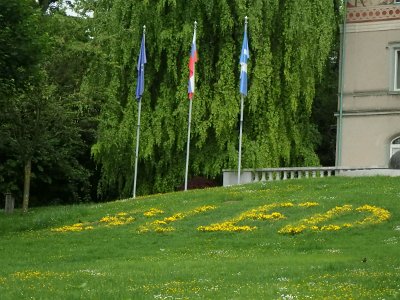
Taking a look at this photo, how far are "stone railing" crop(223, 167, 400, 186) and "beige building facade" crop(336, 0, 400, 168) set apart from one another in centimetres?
520

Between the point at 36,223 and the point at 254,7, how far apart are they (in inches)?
500

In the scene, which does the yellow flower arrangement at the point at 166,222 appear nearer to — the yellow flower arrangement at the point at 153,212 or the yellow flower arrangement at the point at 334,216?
the yellow flower arrangement at the point at 153,212

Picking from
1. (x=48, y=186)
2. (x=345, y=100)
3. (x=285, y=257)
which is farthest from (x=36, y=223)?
(x=48, y=186)

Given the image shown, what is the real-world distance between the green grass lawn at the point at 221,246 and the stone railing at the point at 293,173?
1995mm

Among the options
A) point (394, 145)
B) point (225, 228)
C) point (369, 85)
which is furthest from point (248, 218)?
point (369, 85)

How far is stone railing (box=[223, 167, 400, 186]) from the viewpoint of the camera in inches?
1169

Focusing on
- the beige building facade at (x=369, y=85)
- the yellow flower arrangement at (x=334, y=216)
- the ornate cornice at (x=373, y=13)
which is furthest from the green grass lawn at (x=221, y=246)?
the ornate cornice at (x=373, y=13)

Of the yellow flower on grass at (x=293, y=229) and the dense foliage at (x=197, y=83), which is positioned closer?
the yellow flower on grass at (x=293, y=229)

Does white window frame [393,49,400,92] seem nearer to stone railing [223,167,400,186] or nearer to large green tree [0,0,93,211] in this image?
stone railing [223,167,400,186]

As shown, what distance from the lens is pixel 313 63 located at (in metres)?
34.3

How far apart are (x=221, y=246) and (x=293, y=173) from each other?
11101 mm

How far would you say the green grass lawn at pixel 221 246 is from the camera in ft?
43.0

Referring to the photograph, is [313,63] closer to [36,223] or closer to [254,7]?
[254,7]

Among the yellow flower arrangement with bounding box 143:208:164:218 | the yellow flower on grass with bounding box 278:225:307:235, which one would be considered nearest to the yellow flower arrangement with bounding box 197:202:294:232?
the yellow flower on grass with bounding box 278:225:307:235
